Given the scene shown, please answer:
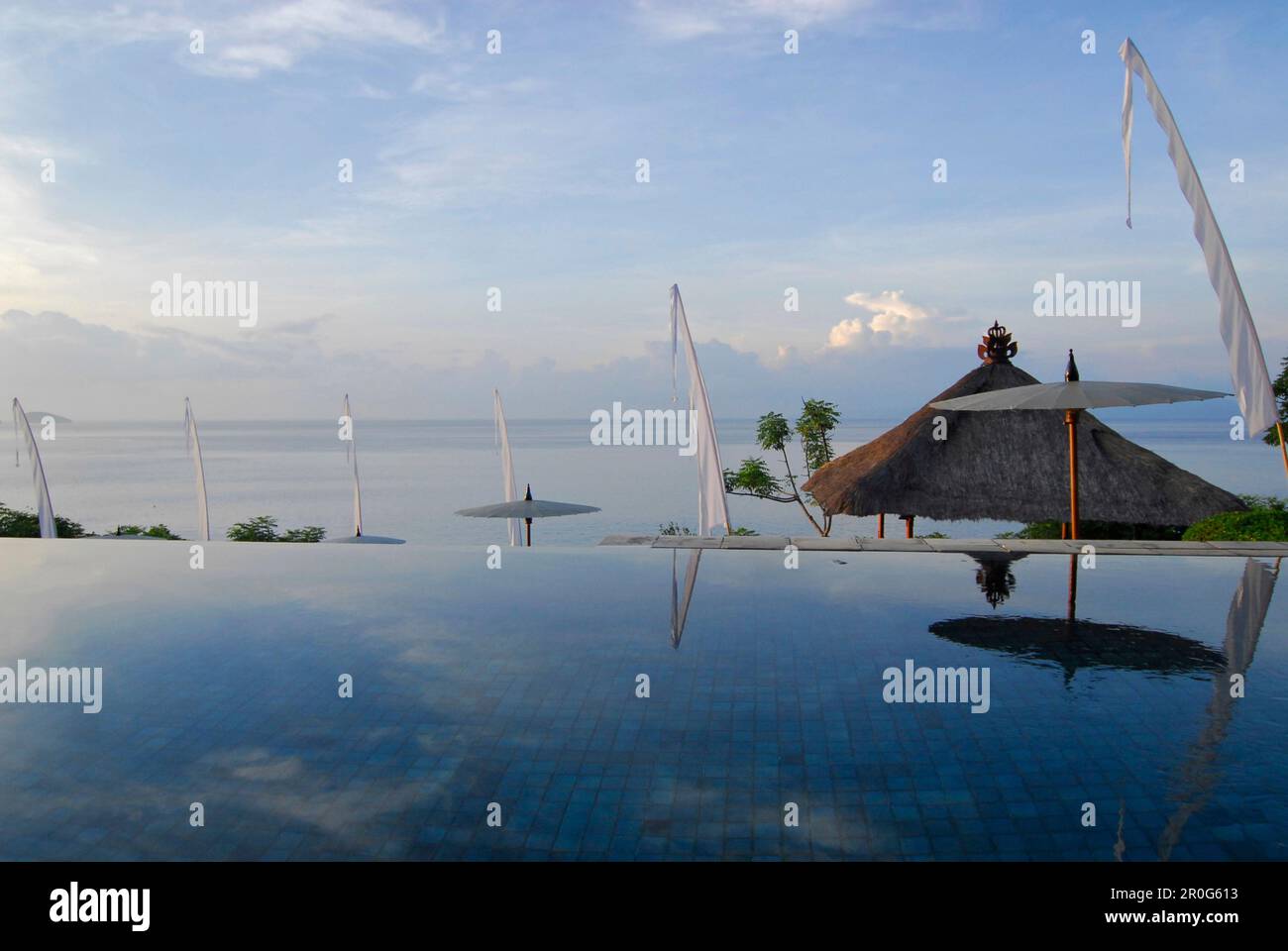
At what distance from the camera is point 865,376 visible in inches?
963

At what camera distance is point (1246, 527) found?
7.98 metres

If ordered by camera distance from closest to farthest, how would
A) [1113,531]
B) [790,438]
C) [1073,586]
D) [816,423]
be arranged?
1. [1073,586]
2. [1113,531]
3. [816,423]
4. [790,438]

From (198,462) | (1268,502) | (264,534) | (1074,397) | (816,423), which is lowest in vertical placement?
(264,534)

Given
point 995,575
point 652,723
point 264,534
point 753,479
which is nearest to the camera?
point 652,723

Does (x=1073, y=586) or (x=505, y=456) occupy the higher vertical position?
(x=505, y=456)

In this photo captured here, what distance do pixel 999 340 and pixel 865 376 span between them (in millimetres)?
10752

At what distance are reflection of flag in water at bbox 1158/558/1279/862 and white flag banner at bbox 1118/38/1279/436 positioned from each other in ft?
A: 4.09

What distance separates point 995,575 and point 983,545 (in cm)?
113

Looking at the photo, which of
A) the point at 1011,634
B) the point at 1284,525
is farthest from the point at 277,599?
the point at 1284,525

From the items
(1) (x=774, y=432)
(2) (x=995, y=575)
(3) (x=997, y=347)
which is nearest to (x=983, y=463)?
(3) (x=997, y=347)

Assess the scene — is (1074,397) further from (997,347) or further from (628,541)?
(997,347)

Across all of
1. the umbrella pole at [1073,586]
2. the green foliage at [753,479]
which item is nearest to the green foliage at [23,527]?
the umbrella pole at [1073,586]

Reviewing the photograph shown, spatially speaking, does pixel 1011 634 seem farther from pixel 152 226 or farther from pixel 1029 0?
pixel 152 226

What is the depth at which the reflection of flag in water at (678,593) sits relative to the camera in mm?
5005
